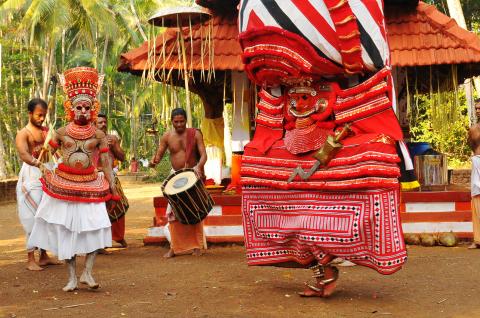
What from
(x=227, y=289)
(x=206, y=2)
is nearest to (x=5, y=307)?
(x=227, y=289)

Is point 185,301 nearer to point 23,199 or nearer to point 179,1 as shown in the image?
point 23,199

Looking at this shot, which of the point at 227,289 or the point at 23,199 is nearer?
the point at 227,289

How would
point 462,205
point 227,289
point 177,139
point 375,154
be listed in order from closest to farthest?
point 375,154, point 227,289, point 177,139, point 462,205

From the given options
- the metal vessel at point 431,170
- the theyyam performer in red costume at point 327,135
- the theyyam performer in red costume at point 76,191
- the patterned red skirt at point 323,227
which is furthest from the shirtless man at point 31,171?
the metal vessel at point 431,170

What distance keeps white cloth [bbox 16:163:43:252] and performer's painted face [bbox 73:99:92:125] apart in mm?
1681

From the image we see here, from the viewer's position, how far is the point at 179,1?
3469 cm

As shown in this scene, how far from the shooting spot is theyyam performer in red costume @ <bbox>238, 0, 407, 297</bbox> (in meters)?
4.97

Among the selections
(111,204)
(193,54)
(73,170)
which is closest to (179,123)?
(111,204)

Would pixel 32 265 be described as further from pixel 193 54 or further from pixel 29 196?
pixel 193 54

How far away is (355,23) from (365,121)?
73cm

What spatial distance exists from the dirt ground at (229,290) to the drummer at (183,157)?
0.65 ft

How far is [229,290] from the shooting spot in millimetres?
6051

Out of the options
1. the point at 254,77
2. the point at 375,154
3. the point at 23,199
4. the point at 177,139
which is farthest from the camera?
the point at 177,139

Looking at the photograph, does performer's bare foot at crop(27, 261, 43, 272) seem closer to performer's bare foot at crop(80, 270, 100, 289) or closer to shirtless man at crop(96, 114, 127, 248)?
shirtless man at crop(96, 114, 127, 248)
